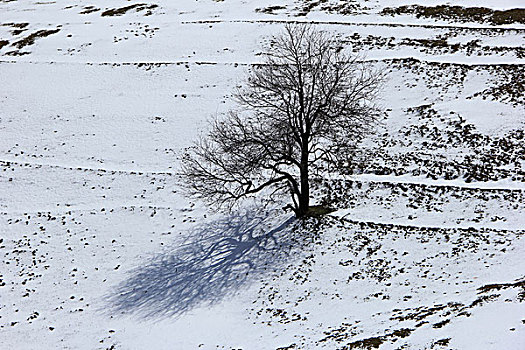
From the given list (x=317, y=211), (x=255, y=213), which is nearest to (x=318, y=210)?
(x=317, y=211)

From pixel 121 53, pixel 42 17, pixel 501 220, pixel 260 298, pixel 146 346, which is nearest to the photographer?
pixel 146 346

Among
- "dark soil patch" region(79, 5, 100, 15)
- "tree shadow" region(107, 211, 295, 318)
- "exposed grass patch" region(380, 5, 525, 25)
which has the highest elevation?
"dark soil patch" region(79, 5, 100, 15)

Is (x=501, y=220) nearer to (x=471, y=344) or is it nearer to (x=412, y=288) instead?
(x=412, y=288)

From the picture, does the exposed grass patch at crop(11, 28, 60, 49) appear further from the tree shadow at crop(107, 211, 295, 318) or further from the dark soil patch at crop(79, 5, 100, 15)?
the tree shadow at crop(107, 211, 295, 318)

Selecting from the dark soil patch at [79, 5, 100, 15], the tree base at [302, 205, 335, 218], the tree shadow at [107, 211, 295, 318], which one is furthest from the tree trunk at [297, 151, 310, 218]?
the dark soil patch at [79, 5, 100, 15]

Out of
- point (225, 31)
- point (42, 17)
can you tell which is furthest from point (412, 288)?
point (42, 17)
